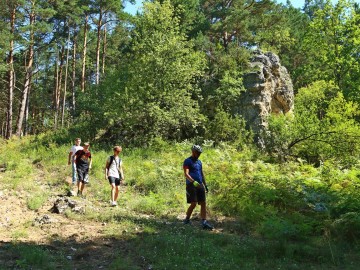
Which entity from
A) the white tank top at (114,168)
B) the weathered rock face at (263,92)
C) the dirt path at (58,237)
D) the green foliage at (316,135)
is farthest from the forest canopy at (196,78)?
the dirt path at (58,237)

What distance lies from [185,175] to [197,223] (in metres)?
1.47

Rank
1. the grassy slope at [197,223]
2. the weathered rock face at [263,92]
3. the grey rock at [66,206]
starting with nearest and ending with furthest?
the grassy slope at [197,223], the grey rock at [66,206], the weathered rock face at [263,92]

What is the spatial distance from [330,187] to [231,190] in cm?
296

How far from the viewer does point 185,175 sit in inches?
347

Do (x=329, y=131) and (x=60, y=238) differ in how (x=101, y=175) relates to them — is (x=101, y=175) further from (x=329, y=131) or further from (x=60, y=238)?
(x=329, y=131)

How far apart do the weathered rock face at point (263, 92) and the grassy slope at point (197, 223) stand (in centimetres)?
767

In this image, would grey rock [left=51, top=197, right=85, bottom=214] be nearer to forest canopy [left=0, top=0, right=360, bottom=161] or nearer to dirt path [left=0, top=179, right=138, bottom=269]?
dirt path [left=0, top=179, right=138, bottom=269]

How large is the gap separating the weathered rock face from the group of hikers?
11.7 metres

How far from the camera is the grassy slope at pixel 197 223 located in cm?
667

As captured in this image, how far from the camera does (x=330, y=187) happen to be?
35.5 ft

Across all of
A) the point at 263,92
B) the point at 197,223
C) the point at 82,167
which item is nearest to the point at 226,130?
the point at 263,92

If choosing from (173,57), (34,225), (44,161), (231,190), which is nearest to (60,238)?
(34,225)

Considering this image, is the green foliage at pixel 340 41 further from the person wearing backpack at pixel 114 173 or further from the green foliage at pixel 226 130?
the person wearing backpack at pixel 114 173

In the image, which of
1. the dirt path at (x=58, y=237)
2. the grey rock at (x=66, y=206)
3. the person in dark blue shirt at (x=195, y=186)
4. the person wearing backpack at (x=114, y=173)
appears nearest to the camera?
the dirt path at (x=58, y=237)
